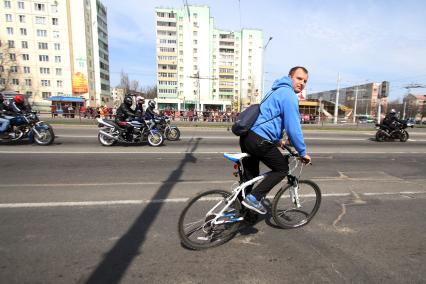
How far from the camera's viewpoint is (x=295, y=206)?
386cm

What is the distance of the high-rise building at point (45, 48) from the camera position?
63531mm

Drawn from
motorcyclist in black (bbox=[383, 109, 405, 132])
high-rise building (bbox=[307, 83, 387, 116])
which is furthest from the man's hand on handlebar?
high-rise building (bbox=[307, 83, 387, 116])

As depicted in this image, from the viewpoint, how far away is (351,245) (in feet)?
10.8

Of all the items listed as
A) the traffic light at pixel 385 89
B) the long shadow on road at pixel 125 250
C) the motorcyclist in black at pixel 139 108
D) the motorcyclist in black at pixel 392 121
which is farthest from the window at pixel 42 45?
the long shadow on road at pixel 125 250

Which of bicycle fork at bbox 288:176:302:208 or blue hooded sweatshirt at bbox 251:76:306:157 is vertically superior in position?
blue hooded sweatshirt at bbox 251:76:306:157

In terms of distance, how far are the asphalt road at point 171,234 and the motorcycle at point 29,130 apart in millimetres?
3555

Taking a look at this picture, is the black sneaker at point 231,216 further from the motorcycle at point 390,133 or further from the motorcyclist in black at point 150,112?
the motorcycle at point 390,133

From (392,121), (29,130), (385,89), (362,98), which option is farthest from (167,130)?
(362,98)

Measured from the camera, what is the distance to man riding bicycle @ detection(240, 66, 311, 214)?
3057 mm

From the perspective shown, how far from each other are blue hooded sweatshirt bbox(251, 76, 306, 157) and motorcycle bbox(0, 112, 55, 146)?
9.50m

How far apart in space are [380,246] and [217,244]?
1925 millimetres

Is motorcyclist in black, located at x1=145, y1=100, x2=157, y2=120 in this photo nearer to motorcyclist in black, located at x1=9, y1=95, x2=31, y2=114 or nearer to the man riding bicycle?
motorcyclist in black, located at x1=9, y1=95, x2=31, y2=114

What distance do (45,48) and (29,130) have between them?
2700 inches

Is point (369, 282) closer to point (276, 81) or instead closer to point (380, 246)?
point (380, 246)
